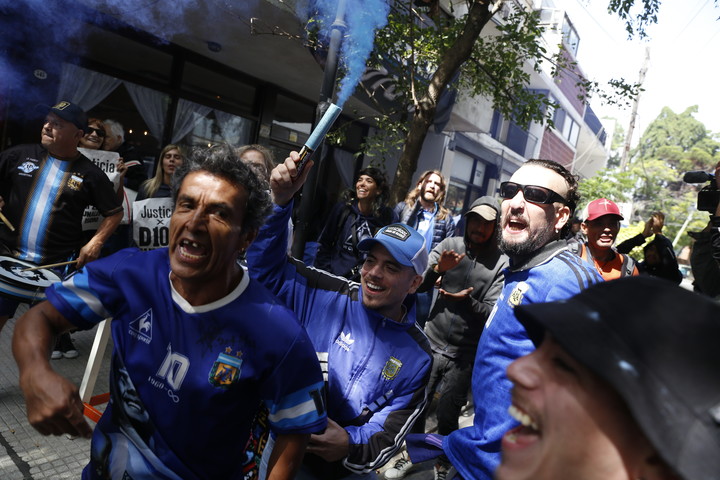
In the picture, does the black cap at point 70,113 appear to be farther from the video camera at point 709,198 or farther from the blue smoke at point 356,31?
the video camera at point 709,198

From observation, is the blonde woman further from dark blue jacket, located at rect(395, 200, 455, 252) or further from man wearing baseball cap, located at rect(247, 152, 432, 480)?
man wearing baseball cap, located at rect(247, 152, 432, 480)

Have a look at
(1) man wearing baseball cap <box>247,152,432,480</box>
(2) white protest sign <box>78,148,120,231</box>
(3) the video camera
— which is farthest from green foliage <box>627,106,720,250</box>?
(1) man wearing baseball cap <box>247,152,432,480</box>

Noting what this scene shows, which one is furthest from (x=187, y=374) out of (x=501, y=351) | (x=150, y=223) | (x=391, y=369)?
(x=150, y=223)

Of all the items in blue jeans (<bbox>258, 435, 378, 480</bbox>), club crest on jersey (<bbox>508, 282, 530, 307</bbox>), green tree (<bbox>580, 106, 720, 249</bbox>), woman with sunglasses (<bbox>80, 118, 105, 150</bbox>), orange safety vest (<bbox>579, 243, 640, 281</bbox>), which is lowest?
blue jeans (<bbox>258, 435, 378, 480</bbox>)

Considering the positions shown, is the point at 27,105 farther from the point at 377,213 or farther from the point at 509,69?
the point at 509,69

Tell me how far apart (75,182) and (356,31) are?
11.1ft

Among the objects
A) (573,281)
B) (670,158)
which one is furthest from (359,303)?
(670,158)

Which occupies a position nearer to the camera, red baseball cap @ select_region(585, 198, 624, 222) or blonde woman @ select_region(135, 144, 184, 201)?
red baseball cap @ select_region(585, 198, 624, 222)

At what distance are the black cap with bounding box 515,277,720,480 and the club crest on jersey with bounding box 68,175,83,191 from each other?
395cm

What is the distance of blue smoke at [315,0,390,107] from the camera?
5.19 metres

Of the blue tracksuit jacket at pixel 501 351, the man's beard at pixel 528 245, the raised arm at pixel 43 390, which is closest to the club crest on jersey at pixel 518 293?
the blue tracksuit jacket at pixel 501 351

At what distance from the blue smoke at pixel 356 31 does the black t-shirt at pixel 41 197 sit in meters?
2.75

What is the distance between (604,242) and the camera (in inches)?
182

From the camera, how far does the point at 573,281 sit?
2072mm
